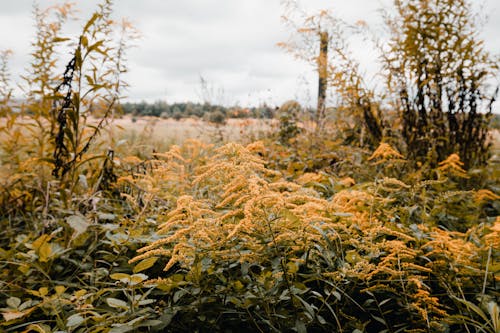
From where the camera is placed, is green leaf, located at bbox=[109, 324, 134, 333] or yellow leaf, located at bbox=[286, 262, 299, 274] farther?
yellow leaf, located at bbox=[286, 262, 299, 274]

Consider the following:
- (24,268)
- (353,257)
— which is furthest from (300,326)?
(24,268)

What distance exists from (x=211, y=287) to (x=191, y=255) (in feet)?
0.48

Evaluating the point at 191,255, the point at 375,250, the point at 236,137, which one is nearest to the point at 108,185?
the point at 191,255

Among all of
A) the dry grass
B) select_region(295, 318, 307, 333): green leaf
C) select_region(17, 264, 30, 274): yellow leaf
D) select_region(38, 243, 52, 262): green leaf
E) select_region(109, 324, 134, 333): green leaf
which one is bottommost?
select_region(17, 264, 30, 274): yellow leaf

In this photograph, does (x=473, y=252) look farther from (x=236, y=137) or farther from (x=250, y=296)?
(x=236, y=137)

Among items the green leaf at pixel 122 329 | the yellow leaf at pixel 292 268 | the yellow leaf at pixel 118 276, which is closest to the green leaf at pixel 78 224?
the yellow leaf at pixel 118 276

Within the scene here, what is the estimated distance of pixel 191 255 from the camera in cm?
152

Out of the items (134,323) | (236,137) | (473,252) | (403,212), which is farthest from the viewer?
(236,137)

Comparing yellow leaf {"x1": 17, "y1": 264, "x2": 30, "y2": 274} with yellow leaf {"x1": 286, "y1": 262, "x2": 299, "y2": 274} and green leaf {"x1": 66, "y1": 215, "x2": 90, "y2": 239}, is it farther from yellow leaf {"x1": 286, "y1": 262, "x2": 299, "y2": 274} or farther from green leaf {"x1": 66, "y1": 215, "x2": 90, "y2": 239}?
yellow leaf {"x1": 286, "y1": 262, "x2": 299, "y2": 274}

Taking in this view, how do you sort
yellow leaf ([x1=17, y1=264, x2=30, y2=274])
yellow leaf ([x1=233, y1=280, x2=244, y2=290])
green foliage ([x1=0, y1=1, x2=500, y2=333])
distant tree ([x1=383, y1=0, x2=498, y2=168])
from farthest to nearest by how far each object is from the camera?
1. distant tree ([x1=383, y1=0, x2=498, y2=168])
2. yellow leaf ([x1=17, y1=264, x2=30, y2=274])
3. yellow leaf ([x1=233, y1=280, x2=244, y2=290])
4. green foliage ([x1=0, y1=1, x2=500, y2=333])

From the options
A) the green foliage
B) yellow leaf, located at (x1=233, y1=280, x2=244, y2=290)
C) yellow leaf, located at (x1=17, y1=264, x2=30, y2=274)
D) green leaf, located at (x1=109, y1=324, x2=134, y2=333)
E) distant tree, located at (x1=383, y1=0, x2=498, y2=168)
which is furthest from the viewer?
distant tree, located at (x1=383, y1=0, x2=498, y2=168)

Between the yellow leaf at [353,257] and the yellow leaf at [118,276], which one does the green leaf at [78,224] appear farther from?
the yellow leaf at [353,257]

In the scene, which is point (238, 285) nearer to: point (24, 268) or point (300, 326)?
point (300, 326)

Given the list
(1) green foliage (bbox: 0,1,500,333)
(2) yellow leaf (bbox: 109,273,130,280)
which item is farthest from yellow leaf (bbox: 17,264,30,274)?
(2) yellow leaf (bbox: 109,273,130,280)
